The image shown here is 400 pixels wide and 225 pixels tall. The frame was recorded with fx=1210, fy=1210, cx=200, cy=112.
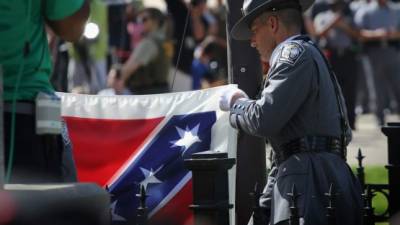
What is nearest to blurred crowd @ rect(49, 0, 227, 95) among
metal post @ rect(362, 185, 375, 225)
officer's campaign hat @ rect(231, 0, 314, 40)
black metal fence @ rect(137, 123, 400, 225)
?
officer's campaign hat @ rect(231, 0, 314, 40)

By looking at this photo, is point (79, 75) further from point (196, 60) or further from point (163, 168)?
point (163, 168)

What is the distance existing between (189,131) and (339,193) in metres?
1.20

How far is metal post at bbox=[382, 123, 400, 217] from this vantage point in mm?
6480

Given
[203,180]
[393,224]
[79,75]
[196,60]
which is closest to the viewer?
[203,180]

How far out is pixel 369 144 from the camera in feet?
46.3

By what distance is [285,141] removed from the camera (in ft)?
18.0

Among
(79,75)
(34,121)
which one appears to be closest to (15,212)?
(34,121)

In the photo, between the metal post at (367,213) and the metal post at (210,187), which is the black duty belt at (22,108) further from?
the metal post at (367,213)

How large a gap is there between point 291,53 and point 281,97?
23 centimetres

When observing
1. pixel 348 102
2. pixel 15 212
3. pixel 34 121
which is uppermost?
pixel 348 102

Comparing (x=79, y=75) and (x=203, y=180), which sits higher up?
(x=79, y=75)

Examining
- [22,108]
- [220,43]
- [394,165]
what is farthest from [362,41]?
[22,108]

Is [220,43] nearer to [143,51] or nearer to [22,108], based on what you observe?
[143,51]

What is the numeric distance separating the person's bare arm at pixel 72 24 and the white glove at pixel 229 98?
119 centimetres
